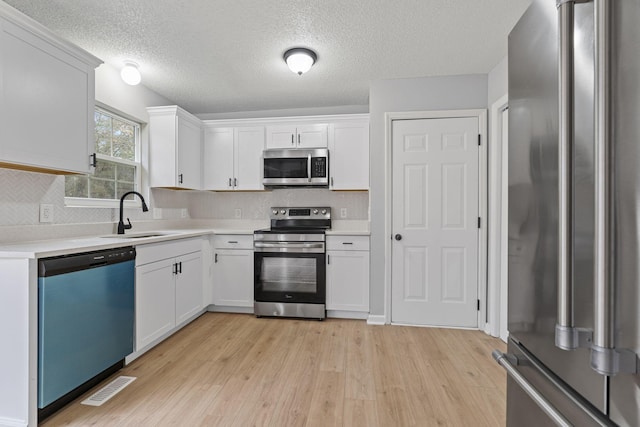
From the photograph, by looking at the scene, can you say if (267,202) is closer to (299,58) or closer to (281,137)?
(281,137)

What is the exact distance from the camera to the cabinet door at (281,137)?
364cm

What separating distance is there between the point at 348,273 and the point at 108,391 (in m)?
2.13

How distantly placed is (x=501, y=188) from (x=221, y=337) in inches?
113

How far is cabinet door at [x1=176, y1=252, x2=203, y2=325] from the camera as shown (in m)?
2.85

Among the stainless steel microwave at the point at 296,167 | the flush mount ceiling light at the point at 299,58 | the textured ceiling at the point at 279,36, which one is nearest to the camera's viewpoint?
the textured ceiling at the point at 279,36

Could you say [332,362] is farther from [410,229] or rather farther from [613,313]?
[613,313]

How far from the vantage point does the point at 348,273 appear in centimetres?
325

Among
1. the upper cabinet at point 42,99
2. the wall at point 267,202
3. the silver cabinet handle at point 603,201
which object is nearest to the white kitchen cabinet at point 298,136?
the wall at point 267,202

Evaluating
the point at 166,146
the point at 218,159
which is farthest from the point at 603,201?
the point at 218,159

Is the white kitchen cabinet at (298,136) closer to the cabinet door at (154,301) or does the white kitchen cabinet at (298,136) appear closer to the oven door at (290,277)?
the oven door at (290,277)

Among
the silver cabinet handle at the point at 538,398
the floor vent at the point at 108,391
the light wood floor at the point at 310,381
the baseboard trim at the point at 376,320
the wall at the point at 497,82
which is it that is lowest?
the light wood floor at the point at 310,381

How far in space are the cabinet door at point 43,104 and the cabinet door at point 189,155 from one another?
3.72 feet

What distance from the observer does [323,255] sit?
324cm

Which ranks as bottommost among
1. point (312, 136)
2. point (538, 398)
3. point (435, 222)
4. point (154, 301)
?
point (154, 301)
